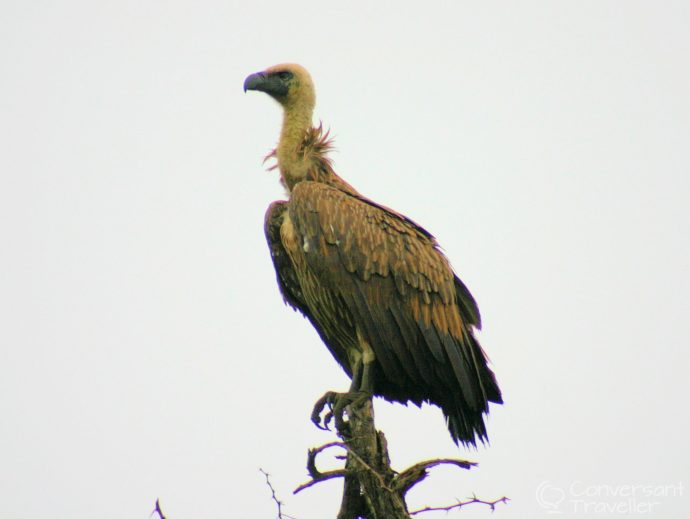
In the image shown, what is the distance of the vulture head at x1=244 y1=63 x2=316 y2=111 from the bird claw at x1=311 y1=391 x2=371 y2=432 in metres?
2.72

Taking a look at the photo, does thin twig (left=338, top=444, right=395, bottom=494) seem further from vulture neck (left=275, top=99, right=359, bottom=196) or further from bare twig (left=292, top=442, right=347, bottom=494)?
vulture neck (left=275, top=99, right=359, bottom=196)

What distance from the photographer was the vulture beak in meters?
8.46

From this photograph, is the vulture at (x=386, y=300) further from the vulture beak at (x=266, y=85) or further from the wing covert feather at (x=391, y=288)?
the vulture beak at (x=266, y=85)

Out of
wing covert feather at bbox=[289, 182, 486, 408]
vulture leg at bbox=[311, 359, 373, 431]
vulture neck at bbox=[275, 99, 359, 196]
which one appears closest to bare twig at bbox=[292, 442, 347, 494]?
vulture leg at bbox=[311, 359, 373, 431]

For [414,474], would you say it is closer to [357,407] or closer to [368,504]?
[368,504]

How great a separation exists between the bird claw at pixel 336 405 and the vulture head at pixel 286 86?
8.93 ft

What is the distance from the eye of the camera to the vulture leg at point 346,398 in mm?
6600

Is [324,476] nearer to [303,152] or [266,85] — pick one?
→ [303,152]

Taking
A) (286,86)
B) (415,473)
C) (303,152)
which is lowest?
(415,473)

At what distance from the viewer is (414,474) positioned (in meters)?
5.50

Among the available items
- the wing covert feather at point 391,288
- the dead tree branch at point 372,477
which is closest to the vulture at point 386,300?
the wing covert feather at point 391,288

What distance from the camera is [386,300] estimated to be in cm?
720

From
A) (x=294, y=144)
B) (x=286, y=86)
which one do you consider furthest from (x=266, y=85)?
(x=294, y=144)

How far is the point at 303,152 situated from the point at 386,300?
1.63 metres
